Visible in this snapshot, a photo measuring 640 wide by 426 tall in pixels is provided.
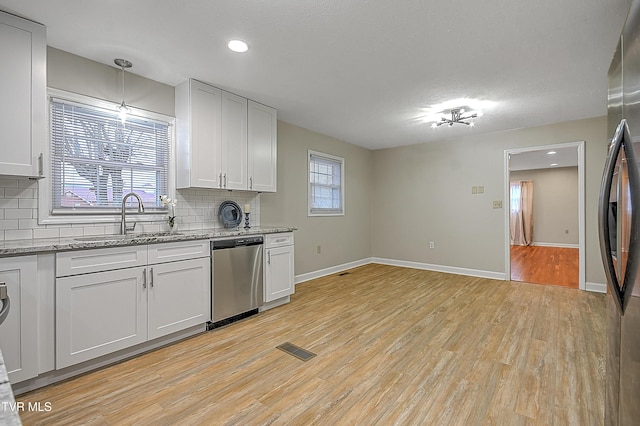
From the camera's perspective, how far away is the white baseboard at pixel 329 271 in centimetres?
472

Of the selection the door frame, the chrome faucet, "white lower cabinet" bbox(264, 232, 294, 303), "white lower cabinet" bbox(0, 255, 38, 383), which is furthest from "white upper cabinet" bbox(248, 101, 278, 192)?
the door frame

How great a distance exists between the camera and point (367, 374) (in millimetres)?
2141

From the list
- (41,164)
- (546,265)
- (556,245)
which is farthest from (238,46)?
(556,245)

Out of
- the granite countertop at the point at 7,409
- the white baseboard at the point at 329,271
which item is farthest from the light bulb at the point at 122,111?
the white baseboard at the point at 329,271

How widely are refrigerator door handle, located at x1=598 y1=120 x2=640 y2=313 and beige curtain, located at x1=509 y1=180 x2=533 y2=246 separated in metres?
9.11

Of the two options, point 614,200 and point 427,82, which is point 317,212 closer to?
point 427,82

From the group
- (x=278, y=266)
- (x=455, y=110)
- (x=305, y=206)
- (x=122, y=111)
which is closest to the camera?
(x=122, y=111)

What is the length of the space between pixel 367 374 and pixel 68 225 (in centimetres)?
267

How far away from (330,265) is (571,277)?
4016 millimetres

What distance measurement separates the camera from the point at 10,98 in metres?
2.04

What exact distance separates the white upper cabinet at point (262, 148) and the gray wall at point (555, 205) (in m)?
8.75

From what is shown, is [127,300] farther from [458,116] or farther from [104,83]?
[458,116]

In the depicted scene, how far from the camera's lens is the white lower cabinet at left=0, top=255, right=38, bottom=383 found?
182 centimetres

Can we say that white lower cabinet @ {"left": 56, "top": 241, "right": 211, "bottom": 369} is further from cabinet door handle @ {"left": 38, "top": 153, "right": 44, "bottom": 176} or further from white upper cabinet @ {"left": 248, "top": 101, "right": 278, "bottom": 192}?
white upper cabinet @ {"left": 248, "top": 101, "right": 278, "bottom": 192}
